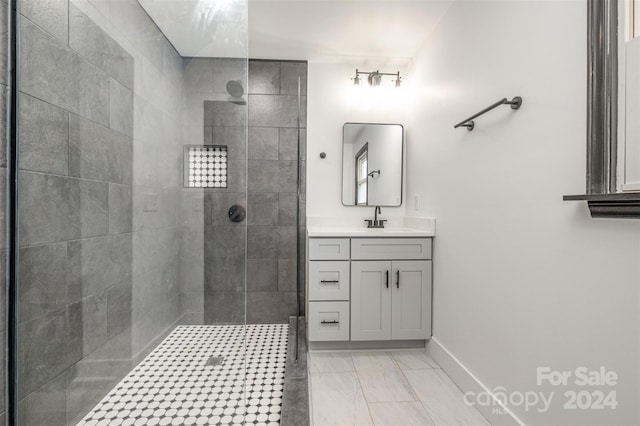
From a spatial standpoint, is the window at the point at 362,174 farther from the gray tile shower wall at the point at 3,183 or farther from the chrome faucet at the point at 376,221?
the gray tile shower wall at the point at 3,183

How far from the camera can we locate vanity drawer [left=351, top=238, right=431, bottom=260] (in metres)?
1.94

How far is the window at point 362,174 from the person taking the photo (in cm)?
248

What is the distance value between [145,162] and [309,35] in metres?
1.54

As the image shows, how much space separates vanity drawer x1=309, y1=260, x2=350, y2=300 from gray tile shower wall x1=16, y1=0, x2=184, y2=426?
846 millimetres

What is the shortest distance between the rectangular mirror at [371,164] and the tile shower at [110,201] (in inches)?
46.8

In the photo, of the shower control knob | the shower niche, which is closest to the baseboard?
the shower control knob

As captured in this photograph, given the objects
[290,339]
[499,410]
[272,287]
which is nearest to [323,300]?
[290,339]

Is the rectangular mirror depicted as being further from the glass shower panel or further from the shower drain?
the shower drain

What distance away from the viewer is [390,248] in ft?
6.40

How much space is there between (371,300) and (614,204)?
55.6 inches

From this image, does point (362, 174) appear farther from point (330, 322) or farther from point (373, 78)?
point (330, 322)

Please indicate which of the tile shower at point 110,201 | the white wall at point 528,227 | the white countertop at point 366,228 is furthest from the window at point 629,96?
the tile shower at point 110,201

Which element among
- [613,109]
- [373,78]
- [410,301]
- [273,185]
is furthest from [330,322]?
[373,78]

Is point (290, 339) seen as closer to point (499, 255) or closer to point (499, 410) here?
point (499, 410)
